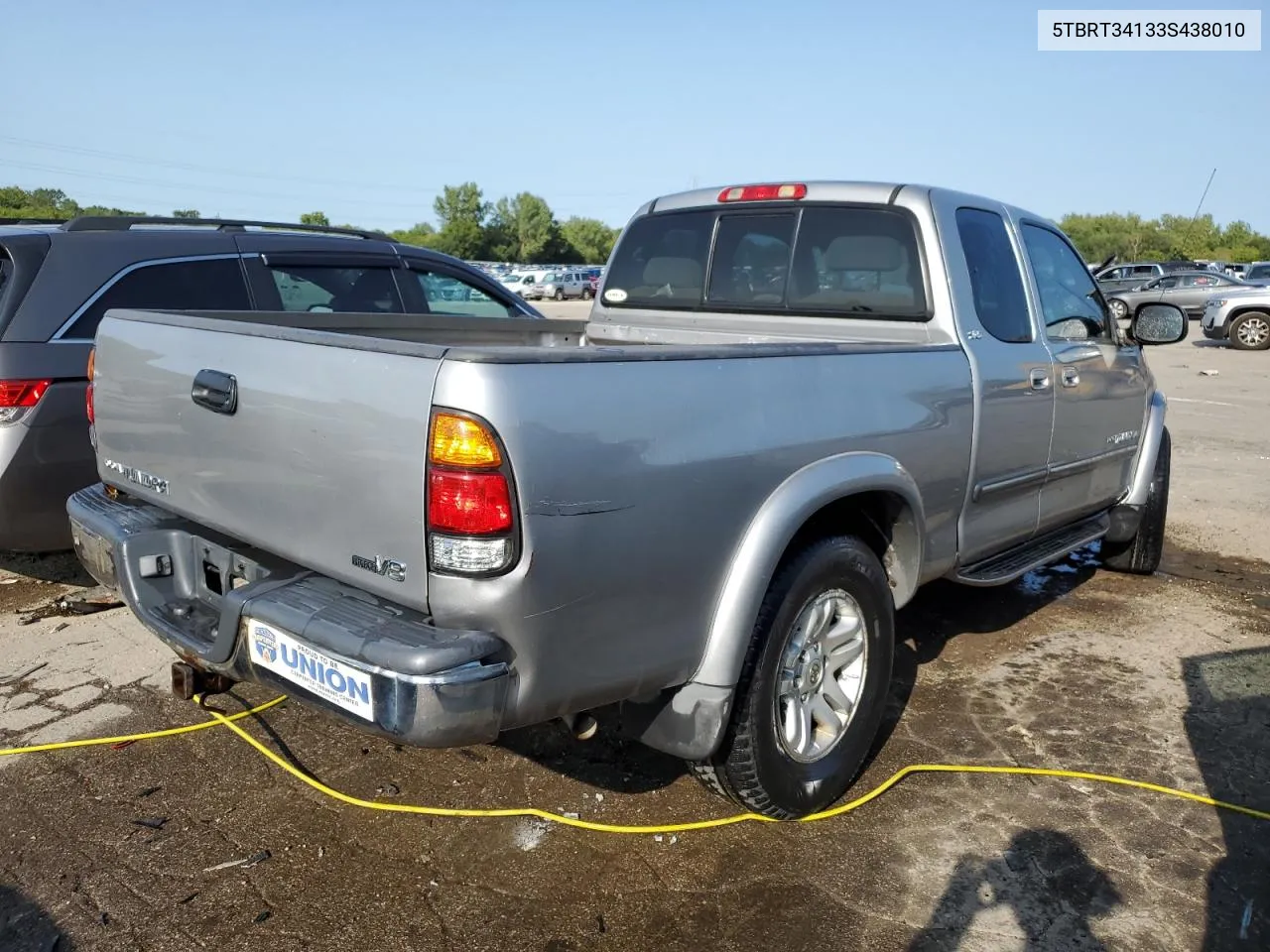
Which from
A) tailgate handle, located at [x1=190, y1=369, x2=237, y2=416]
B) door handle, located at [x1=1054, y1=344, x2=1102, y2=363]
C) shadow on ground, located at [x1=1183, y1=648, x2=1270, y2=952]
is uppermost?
tailgate handle, located at [x1=190, y1=369, x2=237, y2=416]

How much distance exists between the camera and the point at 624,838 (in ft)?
9.65

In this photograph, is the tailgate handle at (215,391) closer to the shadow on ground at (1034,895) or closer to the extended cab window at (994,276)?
the shadow on ground at (1034,895)

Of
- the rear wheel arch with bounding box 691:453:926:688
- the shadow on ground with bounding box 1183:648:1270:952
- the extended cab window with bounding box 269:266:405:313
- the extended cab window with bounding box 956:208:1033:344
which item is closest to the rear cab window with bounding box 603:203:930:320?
the extended cab window with bounding box 956:208:1033:344

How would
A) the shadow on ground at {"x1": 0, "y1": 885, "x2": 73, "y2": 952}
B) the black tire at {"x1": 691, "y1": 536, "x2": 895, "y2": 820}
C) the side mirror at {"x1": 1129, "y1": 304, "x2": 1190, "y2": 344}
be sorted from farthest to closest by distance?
Result: the side mirror at {"x1": 1129, "y1": 304, "x2": 1190, "y2": 344} → the black tire at {"x1": 691, "y1": 536, "x2": 895, "y2": 820} → the shadow on ground at {"x1": 0, "y1": 885, "x2": 73, "y2": 952}

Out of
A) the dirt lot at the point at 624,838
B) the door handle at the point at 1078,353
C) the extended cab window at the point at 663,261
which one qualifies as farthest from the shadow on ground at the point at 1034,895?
the extended cab window at the point at 663,261

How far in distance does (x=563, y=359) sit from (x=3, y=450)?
318 cm

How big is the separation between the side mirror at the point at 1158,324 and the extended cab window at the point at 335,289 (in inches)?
159

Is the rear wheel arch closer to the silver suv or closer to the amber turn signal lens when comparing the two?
the amber turn signal lens

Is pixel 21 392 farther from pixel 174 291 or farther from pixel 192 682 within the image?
pixel 192 682

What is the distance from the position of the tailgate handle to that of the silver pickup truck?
0.04ft

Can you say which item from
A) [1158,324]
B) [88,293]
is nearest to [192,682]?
[88,293]

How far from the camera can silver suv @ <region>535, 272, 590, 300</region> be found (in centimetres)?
4409

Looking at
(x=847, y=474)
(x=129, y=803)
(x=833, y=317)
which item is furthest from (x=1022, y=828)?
(x=129, y=803)

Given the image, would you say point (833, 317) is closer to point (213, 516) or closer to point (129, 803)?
point (213, 516)
